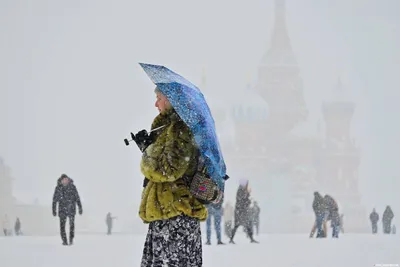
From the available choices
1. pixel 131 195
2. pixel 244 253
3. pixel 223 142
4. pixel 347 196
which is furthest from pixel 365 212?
pixel 244 253

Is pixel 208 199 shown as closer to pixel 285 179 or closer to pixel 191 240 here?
pixel 191 240

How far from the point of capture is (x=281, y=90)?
114 m

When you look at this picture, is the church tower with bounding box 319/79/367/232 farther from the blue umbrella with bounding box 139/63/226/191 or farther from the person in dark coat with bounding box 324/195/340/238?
the blue umbrella with bounding box 139/63/226/191

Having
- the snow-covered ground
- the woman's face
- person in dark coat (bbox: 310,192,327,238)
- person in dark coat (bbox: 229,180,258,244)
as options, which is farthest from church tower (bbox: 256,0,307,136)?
the woman's face

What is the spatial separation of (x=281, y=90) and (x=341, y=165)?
13728 mm

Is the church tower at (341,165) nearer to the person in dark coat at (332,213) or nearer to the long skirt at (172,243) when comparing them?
the person in dark coat at (332,213)

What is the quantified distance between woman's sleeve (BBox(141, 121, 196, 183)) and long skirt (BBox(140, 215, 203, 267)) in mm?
250

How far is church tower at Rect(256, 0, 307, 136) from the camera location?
110375 millimetres

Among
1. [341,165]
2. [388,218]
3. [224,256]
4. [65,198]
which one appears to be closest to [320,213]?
[65,198]

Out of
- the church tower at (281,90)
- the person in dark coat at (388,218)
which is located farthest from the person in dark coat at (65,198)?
the church tower at (281,90)

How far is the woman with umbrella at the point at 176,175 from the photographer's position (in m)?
4.60

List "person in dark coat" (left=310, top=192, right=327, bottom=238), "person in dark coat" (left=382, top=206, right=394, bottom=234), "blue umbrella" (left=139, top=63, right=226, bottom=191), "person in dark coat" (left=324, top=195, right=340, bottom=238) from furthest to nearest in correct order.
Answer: "person in dark coat" (left=382, top=206, right=394, bottom=234) → "person in dark coat" (left=324, top=195, right=340, bottom=238) → "person in dark coat" (left=310, top=192, right=327, bottom=238) → "blue umbrella" (left=139, top=63, right=226, bottom=191)

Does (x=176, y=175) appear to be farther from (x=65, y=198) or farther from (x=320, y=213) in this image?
(x=320, y=213)

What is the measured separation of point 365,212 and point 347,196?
208 inches
